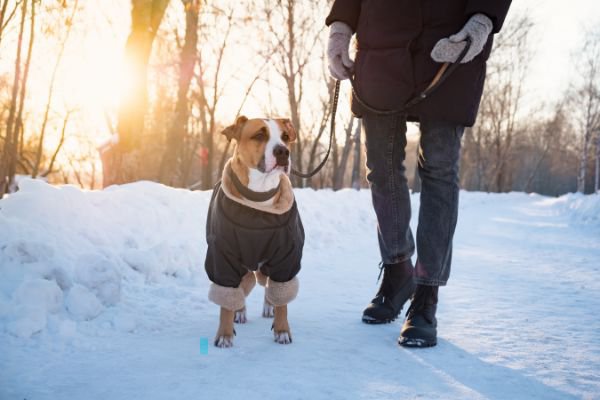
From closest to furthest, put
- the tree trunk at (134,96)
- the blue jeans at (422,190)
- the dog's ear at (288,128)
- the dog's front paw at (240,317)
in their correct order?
1. the blue jeans at (422,190)
2. the dog's front paw at (240,317)
3. the dog's ear at (288,128)
4. the tree trunk at (134,96)

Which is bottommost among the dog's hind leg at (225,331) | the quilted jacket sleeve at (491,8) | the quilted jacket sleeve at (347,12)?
the dog's hind leg at (225,331)

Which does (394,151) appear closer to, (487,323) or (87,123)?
(487,323)

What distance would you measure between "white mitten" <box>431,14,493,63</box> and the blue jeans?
370 mm

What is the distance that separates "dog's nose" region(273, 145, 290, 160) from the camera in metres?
2.76

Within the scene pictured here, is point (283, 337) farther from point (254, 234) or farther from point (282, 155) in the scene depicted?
point (282, 155)

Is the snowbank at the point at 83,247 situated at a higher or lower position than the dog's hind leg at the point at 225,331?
higher

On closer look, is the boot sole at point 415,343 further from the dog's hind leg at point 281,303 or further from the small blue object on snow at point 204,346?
the small blue object on snow at point 204,346

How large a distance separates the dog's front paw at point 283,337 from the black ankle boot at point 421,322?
589mm

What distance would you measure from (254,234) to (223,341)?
584mm

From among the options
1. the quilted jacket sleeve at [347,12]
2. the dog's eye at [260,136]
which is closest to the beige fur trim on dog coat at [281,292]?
the dog's eye at [260,136]

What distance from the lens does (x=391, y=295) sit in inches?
112

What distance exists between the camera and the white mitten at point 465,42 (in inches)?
90.7

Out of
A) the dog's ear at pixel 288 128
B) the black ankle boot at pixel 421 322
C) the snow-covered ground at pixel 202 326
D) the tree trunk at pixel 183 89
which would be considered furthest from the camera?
the tree trunk at pixel 183 89

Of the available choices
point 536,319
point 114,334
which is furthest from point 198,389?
point 536,319
